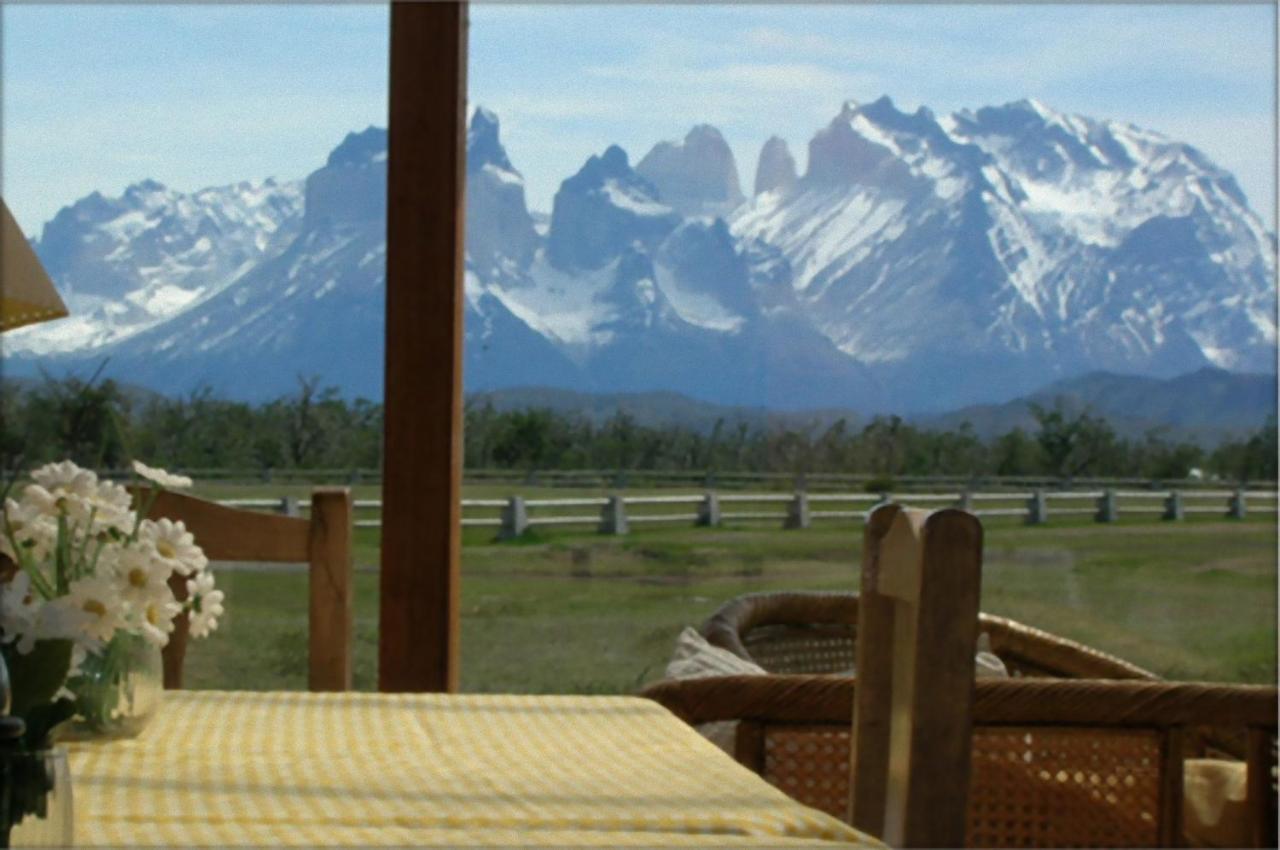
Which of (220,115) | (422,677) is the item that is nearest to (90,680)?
(422,677)

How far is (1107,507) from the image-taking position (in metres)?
3.48

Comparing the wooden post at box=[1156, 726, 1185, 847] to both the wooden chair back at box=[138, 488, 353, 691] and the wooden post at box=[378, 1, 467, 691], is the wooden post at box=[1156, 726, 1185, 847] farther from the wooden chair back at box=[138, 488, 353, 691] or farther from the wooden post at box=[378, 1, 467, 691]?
the wooden post at box=[378, 1, 467, 691]

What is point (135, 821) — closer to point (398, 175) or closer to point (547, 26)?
point (398, 175)

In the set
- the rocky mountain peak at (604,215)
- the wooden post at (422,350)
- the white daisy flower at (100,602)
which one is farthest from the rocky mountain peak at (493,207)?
the white daisy flower at (100,602)

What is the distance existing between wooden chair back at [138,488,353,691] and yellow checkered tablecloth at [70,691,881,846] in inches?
13.2

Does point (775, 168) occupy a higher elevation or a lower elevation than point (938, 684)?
higher

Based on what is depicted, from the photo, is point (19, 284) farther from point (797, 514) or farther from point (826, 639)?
point (797, 514)

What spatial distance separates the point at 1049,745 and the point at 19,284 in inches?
54.3

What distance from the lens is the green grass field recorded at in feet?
10.9

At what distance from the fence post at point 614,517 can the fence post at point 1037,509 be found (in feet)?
2.76

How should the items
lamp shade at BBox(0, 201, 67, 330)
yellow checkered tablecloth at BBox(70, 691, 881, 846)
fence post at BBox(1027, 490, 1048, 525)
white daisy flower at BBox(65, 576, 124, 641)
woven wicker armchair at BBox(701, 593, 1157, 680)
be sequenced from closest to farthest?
1. yellow checkered tablecloth at BBox(70, 691, 881, 846)
2. white daisy flower at BBox(65, 576, 124, 641)
3. lamp shade at BBox(0, 201, 67, 330)
4. woven wicker armchair at BBox(701, 593, 1157, 680)
5. fence post at BBox(1027, 490, 1048, 525)

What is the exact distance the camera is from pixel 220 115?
133 inches


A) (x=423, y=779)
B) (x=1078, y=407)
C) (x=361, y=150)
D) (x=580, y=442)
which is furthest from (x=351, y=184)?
(x=423, y=779)

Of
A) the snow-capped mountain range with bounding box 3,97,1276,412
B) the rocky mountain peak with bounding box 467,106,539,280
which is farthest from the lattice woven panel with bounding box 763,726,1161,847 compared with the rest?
the rocky mountain peak with bounding box 467,106,539,280
